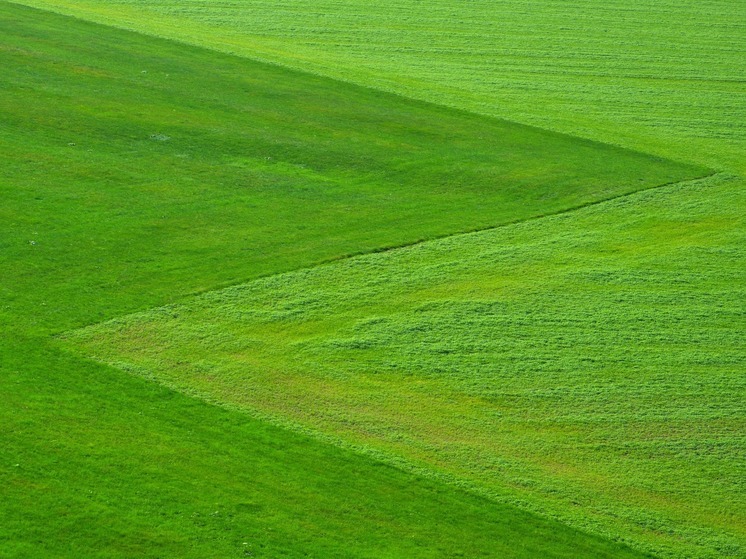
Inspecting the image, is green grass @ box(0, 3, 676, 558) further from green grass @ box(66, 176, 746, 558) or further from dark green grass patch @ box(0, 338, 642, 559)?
green grass @ box(66, 176, 746, 558)

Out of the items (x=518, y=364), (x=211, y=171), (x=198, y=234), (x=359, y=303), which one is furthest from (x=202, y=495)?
(x=211, y=171)

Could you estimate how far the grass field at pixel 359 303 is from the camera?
58.9 ft

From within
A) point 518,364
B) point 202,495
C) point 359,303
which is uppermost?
point 359,303

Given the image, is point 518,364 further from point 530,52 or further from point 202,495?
point 530,52

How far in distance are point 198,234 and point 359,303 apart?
518 centimetres

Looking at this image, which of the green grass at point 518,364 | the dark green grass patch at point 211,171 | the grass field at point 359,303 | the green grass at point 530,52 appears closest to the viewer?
the grass field at point 359,303

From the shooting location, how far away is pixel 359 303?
2562cm

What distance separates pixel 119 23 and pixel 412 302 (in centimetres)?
2721

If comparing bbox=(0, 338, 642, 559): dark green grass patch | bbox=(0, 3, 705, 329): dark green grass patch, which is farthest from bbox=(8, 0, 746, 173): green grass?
bbox=(0, 338, 642, 559): dark green grass patch

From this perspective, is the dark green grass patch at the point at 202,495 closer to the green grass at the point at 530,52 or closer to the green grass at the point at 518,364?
the green grass at the point at 518,364

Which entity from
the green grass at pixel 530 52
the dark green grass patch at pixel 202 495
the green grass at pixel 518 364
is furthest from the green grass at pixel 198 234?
the green grass at pixel 530 52

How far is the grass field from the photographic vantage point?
17.9 m

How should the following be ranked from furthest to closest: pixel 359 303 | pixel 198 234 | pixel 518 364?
pixel 198 234, pixel 359 303, pixel 518 364

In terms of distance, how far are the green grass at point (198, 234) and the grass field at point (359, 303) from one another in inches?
2.9
